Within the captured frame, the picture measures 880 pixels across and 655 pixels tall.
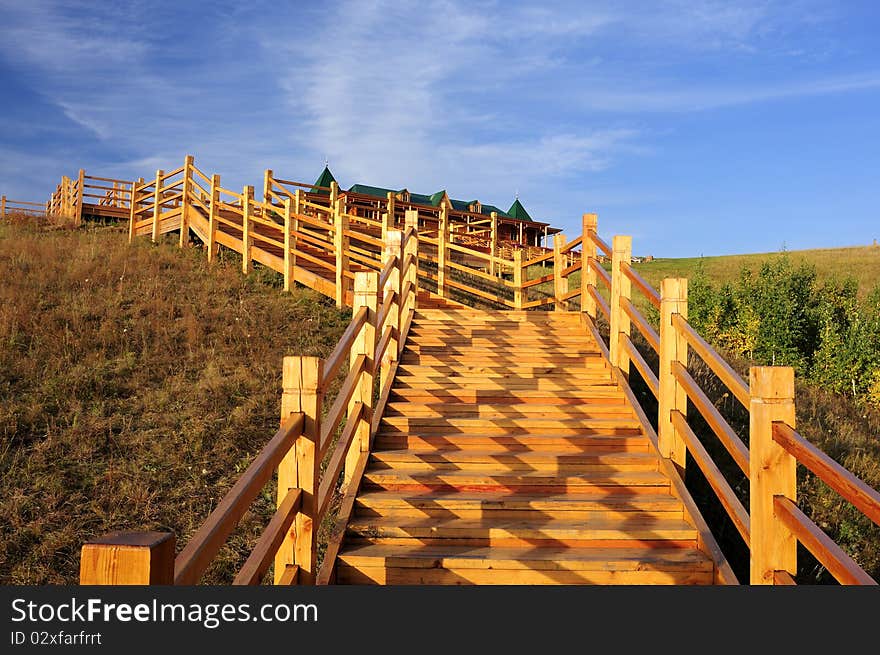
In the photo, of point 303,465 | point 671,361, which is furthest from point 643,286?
point 303,465

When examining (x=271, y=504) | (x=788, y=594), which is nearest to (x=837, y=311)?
(x=271, y=504)

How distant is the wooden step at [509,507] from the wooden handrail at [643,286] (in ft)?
5.39

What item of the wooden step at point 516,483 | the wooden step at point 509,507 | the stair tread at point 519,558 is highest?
the wooden step at point 516,483

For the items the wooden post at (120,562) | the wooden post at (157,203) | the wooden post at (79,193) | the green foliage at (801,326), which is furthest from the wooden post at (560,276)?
the wooden post at (79,193)

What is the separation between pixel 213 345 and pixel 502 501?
6319mm

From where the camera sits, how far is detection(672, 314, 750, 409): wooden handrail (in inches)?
159

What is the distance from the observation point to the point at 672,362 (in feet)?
18.1

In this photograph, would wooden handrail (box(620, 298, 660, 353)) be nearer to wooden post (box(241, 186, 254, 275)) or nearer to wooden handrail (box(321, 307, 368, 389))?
wooden handrail (box(321, 307, 368, 389))

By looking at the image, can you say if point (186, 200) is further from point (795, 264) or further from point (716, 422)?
point (795, 264)

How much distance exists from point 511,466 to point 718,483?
5.95ft

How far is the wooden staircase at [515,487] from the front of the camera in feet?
14.7

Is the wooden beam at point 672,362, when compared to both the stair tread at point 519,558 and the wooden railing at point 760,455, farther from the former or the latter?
the stair tread at point 519,558

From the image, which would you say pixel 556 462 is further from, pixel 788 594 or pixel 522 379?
pixel 788 594

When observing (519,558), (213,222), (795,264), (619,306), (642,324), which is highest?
(795,264)
